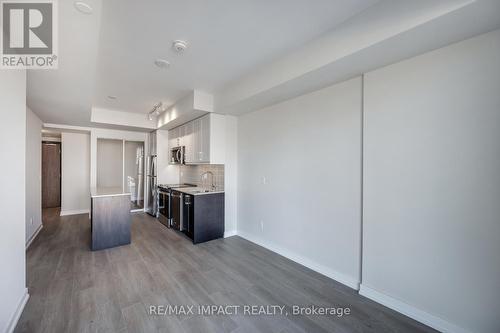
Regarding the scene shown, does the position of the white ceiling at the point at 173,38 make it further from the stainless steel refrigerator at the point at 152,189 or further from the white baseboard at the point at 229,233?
the white baseboard at the point at 229,233

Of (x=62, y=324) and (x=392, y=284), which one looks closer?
(x=62, y=324)

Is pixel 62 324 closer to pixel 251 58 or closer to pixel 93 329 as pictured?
pixel 93 329

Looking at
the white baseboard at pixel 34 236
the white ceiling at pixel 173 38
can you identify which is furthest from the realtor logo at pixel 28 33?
the white baseboard at pixel 34 236

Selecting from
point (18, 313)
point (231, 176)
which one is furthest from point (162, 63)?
point (18, 313)

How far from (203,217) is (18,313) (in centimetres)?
227

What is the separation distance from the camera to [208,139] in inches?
151

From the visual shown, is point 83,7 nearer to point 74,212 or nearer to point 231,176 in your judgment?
point 231,176

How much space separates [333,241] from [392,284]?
68 cm

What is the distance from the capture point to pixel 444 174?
173cm

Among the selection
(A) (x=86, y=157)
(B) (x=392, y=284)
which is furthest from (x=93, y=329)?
(A) (x=86, y=157)

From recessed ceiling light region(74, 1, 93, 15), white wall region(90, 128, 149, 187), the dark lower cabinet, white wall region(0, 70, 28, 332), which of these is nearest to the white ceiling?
recessed ceiling light region(74, 1, 93, 15)

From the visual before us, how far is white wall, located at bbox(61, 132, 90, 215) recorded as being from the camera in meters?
5.61

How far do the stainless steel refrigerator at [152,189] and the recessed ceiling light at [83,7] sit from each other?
4.38m

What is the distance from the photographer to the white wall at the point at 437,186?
61.0 inches
